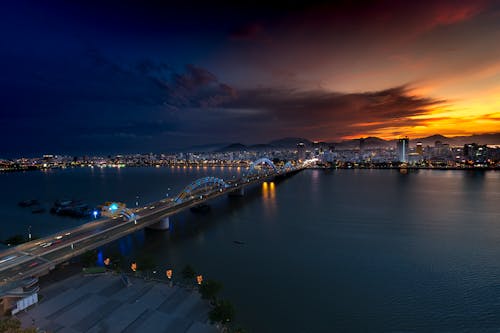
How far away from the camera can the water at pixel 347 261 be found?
454 inches

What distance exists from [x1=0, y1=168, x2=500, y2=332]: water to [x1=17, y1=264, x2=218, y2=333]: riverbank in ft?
8.39

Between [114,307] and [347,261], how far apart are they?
13.9 meters

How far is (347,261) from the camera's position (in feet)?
55.8

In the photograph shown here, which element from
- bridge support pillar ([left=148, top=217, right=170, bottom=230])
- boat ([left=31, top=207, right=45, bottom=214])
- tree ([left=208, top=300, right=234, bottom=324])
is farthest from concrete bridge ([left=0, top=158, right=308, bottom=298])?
boat ([left=31, top=207, right=45, bottom=214])

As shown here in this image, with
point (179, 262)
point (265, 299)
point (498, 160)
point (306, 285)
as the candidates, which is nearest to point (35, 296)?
point (179, 262)

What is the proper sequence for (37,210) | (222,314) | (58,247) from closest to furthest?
(222,314) → (58,247) → (37,210)

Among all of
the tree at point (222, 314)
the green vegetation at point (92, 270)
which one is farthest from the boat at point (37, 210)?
the tree at point (222, 314)

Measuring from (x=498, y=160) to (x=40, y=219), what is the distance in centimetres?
14088

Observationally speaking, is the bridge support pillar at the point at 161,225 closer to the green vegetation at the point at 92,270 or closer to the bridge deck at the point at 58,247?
the bridge deck at the point at 58,247

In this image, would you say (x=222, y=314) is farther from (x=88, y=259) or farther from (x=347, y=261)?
(x=347, y=261)

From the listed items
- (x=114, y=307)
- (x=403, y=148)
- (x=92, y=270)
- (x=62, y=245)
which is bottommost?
(x=114, y=307)

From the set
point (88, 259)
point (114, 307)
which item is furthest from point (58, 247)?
point (114, 307)

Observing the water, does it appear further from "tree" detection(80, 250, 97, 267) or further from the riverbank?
"tree" detection(80, 250, 97, 267)

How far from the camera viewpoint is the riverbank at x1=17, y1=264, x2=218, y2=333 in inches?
374
